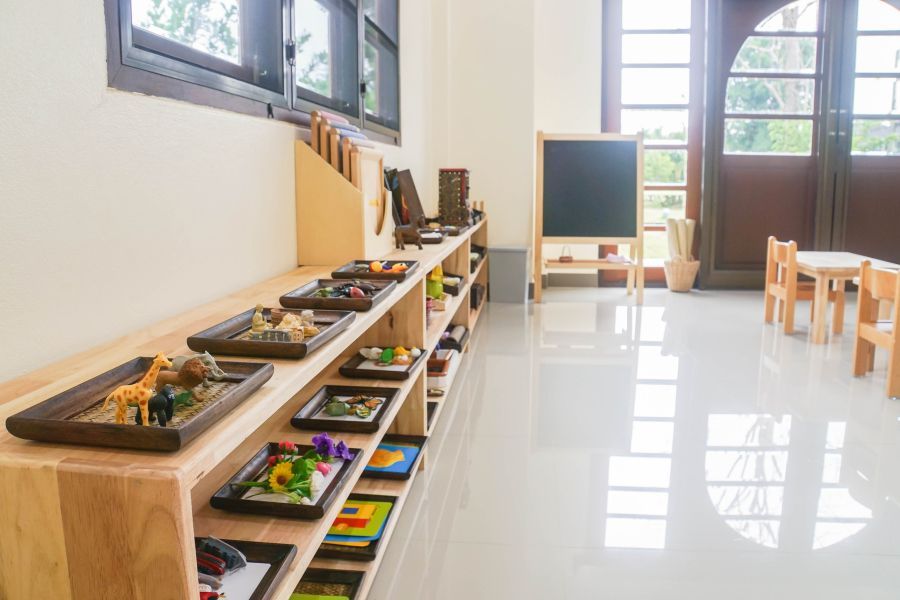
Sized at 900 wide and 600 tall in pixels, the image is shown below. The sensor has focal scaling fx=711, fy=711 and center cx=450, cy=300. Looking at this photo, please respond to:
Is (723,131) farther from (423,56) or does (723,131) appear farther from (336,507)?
(336,507)

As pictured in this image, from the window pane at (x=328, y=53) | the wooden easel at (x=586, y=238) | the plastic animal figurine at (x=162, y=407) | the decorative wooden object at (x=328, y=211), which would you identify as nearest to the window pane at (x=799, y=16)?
the wooden easel at (x=586, y=238)

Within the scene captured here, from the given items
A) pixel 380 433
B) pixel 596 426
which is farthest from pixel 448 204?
pixel 380 433

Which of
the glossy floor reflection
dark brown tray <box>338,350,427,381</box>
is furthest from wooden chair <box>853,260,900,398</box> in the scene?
dark brown tray <box>338,350,427,381</box>

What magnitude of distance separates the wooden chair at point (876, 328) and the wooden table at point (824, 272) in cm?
37

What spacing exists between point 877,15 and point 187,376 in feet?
22.5

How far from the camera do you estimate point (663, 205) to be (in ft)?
21.1

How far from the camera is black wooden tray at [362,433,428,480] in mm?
2104

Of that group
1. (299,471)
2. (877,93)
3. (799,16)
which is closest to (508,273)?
(799,16)

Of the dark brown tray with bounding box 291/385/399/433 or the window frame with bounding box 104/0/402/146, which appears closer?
the window frame with bounding box 104/0/402/146

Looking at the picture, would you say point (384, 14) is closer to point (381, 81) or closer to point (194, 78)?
point (381, 81)

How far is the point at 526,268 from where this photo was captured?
5.64 metres

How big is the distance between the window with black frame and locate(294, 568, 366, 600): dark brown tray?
8.03 ft

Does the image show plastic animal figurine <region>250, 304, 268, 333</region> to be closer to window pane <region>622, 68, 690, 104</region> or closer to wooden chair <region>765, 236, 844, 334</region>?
wooden chair <region>765, 236, 844, 334</region>

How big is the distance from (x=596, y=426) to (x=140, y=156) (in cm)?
205
